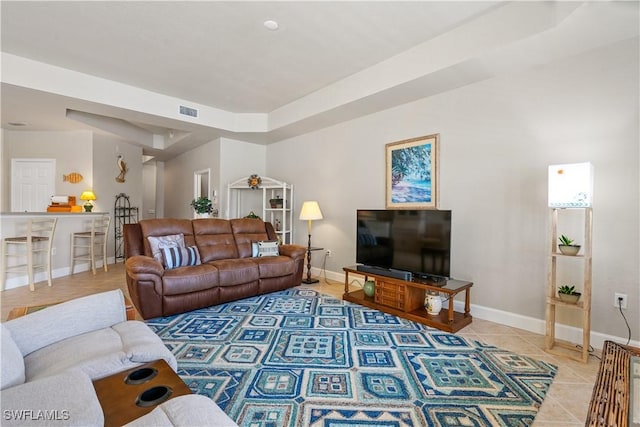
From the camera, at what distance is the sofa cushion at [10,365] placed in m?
1.10

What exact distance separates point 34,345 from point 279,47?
3.06 m

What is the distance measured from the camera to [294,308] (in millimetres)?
3422

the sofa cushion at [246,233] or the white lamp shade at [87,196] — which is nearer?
the sofa cushion at [246,233]

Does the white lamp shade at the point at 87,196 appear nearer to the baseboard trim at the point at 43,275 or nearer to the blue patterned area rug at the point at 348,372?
the baseboard trim at the point at 43,275

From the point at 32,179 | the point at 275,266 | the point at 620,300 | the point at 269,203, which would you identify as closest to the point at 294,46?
the point at 275,266

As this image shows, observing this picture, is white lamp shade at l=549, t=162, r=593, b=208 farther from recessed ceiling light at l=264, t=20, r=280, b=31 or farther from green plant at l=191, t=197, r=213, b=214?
green plant at l=191, t=197, r=213, b=214

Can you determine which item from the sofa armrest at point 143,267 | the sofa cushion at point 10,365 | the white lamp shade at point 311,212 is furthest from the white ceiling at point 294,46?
the sofa cushion at point 10,365

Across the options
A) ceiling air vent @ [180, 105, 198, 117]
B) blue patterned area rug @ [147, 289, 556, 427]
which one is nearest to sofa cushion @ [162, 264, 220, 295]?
blue patterned area rug @ [147, 289, 556, 427]

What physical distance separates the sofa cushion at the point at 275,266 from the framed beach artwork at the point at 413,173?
5.04ft

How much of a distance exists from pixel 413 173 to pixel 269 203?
301 centimetres

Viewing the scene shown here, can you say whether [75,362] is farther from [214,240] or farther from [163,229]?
[214,240]

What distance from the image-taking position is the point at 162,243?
→ 11.5ft

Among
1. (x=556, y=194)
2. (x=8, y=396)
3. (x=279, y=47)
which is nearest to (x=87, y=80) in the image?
(x=279, y=47)

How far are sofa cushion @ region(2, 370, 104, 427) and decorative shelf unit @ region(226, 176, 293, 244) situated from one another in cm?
434
